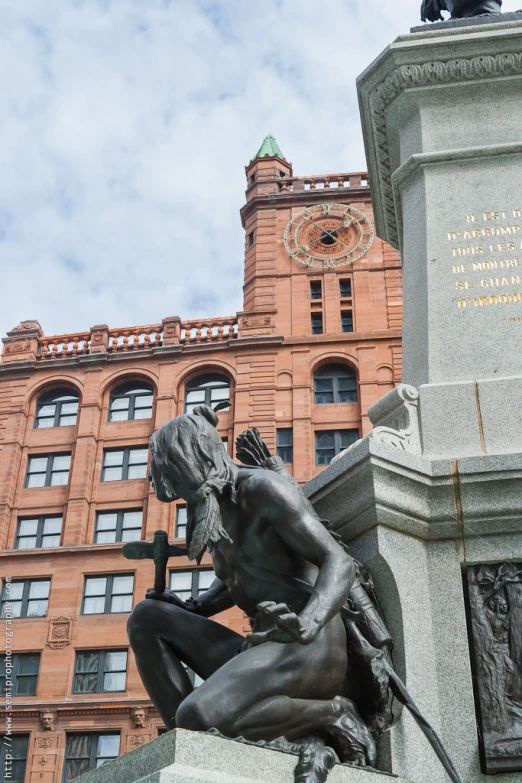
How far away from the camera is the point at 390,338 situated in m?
40.9

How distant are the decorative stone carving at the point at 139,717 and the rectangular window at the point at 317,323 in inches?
679

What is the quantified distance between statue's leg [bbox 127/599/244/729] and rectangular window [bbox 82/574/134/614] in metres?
31.8

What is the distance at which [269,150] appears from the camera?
5031cm

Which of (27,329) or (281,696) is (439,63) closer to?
(281,696)

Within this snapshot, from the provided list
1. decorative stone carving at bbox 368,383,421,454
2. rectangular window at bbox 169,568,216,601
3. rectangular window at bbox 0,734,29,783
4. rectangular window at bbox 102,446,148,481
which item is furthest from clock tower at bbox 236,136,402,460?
decorative stone carving at bbox 368,383,421,454

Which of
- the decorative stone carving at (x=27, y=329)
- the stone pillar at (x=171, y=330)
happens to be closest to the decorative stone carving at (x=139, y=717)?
the stone pillar at (x=171, y=330)

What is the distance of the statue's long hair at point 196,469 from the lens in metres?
4.16

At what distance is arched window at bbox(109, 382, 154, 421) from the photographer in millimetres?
41219

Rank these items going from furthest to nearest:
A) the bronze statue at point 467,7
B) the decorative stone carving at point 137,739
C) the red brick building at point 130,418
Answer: the red brick building at point 130,418 < the decorative stone carving at point 137,739 < the bronze statue at point 467,7

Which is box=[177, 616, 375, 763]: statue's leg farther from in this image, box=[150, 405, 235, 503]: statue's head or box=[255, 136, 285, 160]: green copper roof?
box=[255, 136, 285, 160]: green copper roof

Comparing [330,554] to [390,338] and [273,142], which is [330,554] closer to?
[390,338]

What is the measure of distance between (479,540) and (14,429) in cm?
3813

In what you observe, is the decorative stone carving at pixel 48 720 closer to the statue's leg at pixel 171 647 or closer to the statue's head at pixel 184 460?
the statue's leg at pixel 171 647

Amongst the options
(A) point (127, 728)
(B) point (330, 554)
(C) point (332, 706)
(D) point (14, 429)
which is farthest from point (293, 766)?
(D) point (14, 429)
